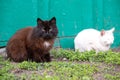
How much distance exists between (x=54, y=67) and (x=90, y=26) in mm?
2414

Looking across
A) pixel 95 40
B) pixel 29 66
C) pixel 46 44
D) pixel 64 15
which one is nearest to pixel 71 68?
pixel 29 66

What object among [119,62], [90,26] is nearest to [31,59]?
[119,62]

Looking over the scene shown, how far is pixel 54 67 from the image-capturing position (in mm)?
6191

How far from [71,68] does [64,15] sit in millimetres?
2365

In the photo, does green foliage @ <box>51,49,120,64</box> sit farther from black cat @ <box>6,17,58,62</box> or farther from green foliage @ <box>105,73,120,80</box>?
green foliage @ <box>105,73,120,80</box>

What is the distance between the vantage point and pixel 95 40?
770 centimetres

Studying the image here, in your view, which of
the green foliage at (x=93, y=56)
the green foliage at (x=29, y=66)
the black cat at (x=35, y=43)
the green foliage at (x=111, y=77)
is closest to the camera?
the green foliage at (x=111, y=77)

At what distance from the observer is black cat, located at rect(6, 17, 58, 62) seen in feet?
21.4

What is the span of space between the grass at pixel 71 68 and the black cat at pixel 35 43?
238 millimetres

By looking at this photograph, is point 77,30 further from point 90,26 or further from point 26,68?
point 26,68

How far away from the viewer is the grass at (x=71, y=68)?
564 centimetres

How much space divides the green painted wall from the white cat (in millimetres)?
512

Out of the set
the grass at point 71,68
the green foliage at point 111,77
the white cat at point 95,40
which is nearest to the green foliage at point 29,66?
the grass at point 71,68

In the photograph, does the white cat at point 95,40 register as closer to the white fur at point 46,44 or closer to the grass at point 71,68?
the grass at point 71,68
